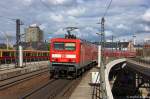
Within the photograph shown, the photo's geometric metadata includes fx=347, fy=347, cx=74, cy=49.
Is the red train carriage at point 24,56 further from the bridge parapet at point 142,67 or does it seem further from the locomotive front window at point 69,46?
the locomotive front window at point 69,46

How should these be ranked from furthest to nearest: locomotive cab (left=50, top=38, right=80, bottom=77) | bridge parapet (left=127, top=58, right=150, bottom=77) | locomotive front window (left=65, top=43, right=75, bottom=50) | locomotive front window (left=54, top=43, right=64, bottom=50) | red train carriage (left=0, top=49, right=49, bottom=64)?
red train carriage (left=0, top=49, right=49, bottom=64) < bridge parapet (left=127, top=58, right=150, bottom=77) < locomotive front window (left=54, top=43, right=64, bottom=50) < locomotive front window (left=65, top=43, right=75, bottom=50) < locomotive cab (left=50, top=38, right=80, bottom=77)

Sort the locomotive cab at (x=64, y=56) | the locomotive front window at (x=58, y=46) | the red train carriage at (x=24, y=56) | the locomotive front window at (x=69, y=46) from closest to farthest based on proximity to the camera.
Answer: the locomotive cab at (x=64, y=56) → the locomotive front window at (x=69, y=46) → the locomotive front window at (x=58, y=46) → the red train carriage at (x=24, y=56)

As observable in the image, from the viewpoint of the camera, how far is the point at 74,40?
92.2ft

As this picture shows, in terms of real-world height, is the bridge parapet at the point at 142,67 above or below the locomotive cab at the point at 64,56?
below

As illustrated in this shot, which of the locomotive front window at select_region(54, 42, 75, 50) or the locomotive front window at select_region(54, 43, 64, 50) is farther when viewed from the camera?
the locomotive front window at select_region(54, 43, 64, 50)

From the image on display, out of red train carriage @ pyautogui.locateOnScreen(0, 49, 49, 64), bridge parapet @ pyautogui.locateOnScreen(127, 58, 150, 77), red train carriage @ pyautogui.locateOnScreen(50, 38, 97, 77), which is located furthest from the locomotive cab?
red train carriage @ pyautogui.locateOnScreen(0, 49, 49, 64)

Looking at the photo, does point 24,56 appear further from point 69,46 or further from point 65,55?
point 65,55

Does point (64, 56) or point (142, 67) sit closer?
point (64, 56)

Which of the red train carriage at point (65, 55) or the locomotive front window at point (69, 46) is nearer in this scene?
the red train carriage at point (65, 55)

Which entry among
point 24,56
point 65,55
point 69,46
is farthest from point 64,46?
point 24,56

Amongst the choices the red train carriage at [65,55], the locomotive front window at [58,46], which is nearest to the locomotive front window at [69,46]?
the red train carriage at [65,55]

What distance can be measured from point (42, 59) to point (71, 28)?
4519 centimetres

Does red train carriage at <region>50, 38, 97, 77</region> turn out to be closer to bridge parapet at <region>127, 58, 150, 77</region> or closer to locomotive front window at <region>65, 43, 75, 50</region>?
locomotive front window at <region>65, 43, 75, 50</region>

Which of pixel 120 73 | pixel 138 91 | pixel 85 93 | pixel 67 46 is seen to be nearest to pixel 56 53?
pixel 67 46
